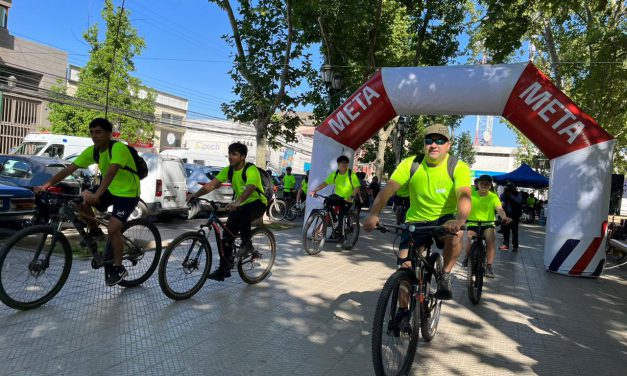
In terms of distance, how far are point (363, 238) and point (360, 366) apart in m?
8.58

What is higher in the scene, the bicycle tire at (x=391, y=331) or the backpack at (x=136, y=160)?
the backpack at (x=136, y=160)

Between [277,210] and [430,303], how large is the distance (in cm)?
1198

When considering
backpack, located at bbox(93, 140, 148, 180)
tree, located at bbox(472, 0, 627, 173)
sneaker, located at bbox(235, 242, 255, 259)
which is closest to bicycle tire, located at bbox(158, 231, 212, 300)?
sneaker, located at bbox(235, 242, 255, 259)

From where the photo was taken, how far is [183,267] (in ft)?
17.7

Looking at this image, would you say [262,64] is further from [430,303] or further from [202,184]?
[430,303]

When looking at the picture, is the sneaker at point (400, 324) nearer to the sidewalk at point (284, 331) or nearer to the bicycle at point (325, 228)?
the sidewalk at point (284, 331)

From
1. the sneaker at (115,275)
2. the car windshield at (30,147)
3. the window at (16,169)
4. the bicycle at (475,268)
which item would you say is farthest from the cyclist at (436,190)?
the car windshield at (30,147)

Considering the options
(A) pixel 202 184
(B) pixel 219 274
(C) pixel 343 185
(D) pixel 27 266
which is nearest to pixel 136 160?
(D) pixel 27 266

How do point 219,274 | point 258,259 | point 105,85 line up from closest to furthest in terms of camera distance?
point 219,274
point 258,259
point 105,85

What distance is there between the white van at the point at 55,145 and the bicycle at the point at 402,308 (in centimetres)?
2020

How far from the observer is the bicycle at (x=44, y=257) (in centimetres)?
446

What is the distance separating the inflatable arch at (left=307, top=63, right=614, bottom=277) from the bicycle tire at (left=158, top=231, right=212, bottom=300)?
6.16m

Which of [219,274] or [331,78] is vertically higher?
[331,78]

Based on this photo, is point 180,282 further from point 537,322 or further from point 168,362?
point 537,322
